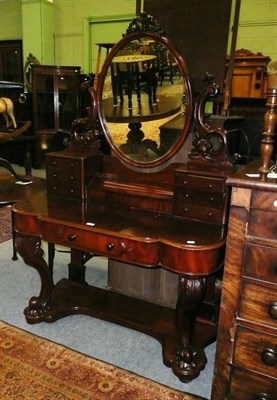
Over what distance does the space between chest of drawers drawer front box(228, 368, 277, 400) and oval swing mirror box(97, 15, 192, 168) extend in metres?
1.17

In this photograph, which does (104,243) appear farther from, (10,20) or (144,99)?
(10,20)

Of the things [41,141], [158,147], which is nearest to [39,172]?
[41,141]

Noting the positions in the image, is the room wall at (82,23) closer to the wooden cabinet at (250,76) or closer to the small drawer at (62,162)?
the wooden cabinet at (250,76)

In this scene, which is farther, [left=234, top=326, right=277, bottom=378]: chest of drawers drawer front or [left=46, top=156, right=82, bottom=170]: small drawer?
[left=46, top=156, right=82, bottom=170]: small drawer

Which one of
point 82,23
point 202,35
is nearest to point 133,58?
point 202,35

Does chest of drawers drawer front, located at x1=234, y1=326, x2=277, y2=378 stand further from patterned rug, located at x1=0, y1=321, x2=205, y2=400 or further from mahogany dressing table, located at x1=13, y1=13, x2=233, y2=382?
patterned rug, located at x1=0, y1=321, x2=205, y2=400

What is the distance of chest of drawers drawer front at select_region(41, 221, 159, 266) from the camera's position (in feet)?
5.56

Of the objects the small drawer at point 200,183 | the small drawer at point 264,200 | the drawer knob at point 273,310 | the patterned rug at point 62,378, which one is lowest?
the patterned rug at point 62,378

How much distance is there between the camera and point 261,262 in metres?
1.38

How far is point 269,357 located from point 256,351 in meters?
0.06

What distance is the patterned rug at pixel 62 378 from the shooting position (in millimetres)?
1750

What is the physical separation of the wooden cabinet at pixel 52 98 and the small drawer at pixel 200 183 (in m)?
5.88

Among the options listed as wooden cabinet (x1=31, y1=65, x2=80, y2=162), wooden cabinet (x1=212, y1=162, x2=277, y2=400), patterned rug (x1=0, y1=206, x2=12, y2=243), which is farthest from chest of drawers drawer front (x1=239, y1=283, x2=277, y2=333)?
wooden cabinet (x1=31, y1=65, x2=80, y2=162)

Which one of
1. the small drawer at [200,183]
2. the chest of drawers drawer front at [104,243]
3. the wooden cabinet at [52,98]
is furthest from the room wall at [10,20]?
the small drawer at [200,183]
